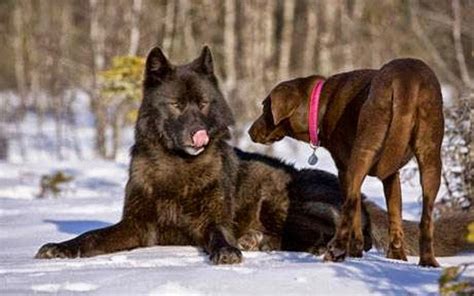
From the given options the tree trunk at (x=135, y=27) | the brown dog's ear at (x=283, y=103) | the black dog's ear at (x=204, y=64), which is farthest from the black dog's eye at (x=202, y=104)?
the tree trunk at (x=135, y=27)

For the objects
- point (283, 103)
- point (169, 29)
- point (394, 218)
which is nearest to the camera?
point (394, 218)

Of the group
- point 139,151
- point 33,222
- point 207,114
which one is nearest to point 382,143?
point 207,114

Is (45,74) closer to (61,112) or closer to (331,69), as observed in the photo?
(61,112)

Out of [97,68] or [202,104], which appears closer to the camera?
[202,104]

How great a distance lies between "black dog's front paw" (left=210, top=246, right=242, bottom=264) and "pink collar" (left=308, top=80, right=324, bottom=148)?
97cm

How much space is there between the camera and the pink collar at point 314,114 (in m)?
6.55

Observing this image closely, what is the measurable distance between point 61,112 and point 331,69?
720 cm

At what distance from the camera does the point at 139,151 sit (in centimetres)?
733

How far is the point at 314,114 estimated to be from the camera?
657cm

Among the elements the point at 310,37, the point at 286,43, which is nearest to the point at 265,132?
the point at 286,43

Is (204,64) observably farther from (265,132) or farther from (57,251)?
(57,251)

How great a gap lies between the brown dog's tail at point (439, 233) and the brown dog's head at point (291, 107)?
86cm

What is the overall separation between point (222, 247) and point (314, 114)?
1.06 meters

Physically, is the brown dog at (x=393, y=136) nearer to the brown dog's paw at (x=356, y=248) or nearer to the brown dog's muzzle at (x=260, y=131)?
the brown dog's paw at (x=356, y=248)
